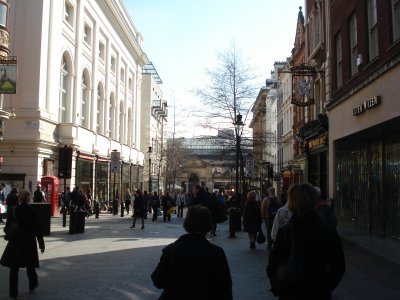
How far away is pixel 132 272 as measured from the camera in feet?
33.2

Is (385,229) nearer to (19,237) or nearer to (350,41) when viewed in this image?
(350,41)

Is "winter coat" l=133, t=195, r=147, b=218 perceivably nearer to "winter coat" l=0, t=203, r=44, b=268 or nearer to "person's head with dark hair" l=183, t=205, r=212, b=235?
"winter coat" l=0, t=203, r=44, b=268

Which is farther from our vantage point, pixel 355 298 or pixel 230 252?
pixel 230 252

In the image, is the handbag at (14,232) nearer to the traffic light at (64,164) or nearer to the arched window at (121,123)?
the traffic light at (64,164)

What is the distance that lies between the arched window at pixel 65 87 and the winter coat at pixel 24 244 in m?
26.4

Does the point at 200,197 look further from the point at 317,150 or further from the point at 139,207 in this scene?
the point at 317,150

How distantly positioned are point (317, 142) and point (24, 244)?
58.8 feet

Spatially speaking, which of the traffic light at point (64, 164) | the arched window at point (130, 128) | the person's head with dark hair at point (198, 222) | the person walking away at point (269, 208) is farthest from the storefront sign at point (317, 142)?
the arched window at point (130, 128)

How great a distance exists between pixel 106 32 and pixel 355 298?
3959cm

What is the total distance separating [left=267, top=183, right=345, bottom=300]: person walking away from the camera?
3.77 m

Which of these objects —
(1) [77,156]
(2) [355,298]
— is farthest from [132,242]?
(1) [77,156]

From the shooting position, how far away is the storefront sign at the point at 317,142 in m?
22.3

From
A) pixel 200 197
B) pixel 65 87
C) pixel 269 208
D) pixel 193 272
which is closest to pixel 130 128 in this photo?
pixel 65 87

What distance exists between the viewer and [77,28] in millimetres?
35281
